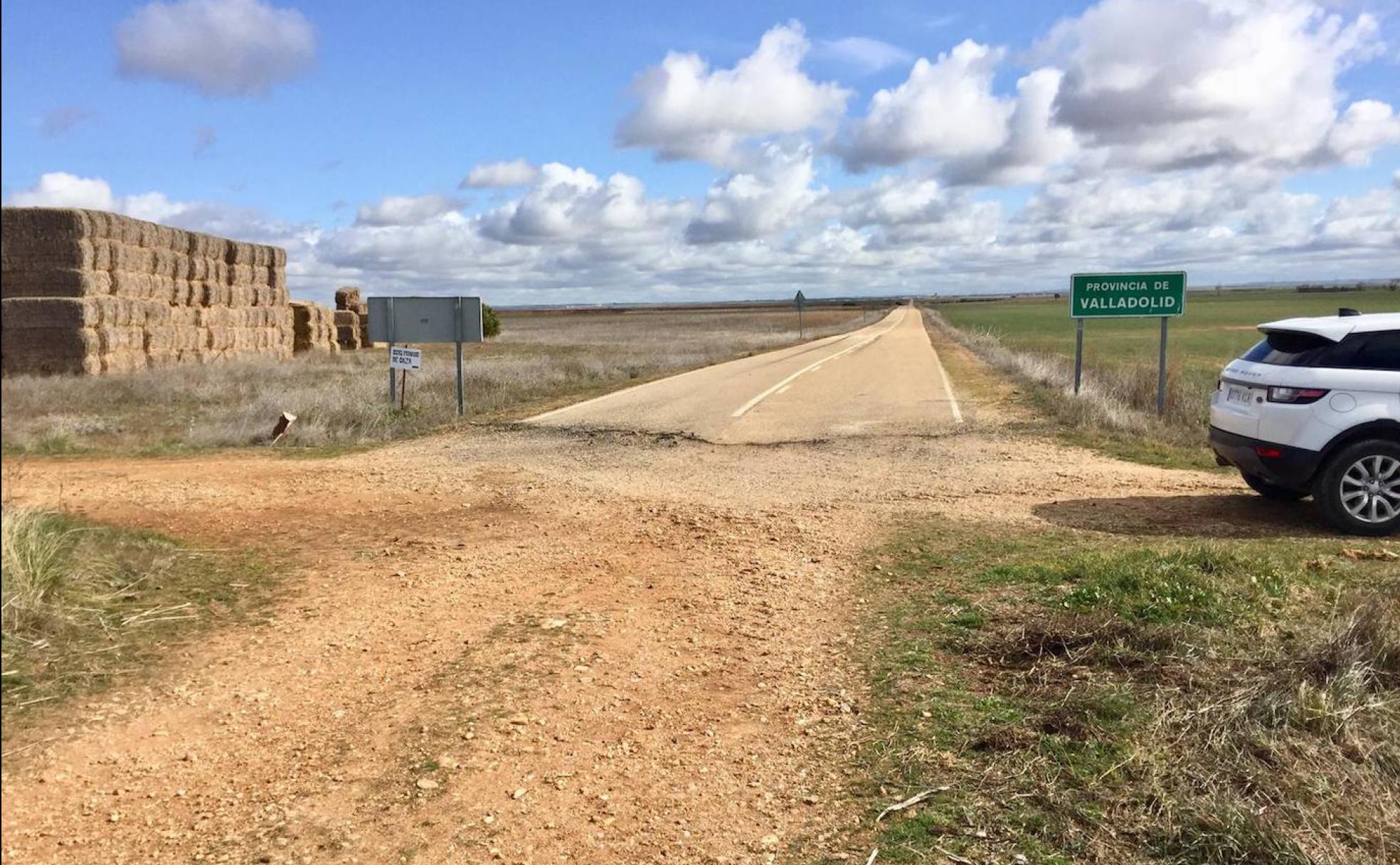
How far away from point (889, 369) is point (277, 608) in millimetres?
24453

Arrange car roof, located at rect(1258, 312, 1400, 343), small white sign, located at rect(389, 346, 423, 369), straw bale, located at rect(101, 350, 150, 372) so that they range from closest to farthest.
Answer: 1. car roof, located at rect(1258, 312, 1400, 343)
2. small white sign, located at rect(389, 346, 423, 369)
3. straw bale, located at rect(101, 350, 150, 372)

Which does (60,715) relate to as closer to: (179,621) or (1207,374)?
(179,621)

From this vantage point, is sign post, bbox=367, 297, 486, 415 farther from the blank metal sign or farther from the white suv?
the white suv

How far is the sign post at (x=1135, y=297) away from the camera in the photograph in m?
16.9

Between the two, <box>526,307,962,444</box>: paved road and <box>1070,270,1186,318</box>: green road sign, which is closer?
<box>526,307,962,444</box>: paved road

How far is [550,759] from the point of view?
173 inches

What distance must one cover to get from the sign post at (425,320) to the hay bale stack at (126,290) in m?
4.55

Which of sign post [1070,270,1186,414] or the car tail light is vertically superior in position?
sign post [1070,270,1186,414]

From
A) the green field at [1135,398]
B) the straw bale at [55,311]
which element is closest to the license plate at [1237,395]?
the green field at [1135,398]

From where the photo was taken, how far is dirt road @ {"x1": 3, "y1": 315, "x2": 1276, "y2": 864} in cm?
378

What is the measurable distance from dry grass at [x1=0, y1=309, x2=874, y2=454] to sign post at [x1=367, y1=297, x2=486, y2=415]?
125 cm

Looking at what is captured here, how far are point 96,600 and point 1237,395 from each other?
29.0 feet

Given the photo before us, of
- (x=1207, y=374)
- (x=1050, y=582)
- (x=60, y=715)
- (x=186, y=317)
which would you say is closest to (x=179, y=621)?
(x=60, y=715)

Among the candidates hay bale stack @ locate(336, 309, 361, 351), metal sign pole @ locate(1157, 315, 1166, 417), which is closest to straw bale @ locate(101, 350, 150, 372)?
hay bale stack @ locate(336, 309, 361, 351)
